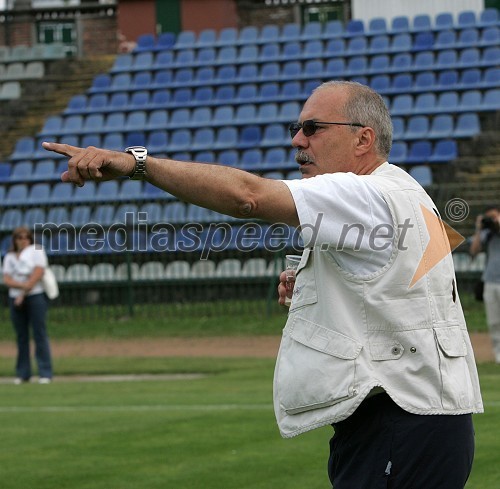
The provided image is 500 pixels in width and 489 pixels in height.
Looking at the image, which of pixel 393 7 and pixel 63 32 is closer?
pixel 393 7

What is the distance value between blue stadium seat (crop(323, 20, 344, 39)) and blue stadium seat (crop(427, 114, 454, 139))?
5.43 meters

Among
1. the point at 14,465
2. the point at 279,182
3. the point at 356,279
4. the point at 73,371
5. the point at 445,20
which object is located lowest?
the point at 73,371

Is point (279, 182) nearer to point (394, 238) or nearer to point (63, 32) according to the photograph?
point (394, 238)

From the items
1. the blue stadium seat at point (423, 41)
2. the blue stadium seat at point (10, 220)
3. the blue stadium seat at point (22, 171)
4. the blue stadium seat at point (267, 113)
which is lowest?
the blue stadium seat at point (10, 220)

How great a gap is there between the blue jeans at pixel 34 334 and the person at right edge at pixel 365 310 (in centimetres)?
1282

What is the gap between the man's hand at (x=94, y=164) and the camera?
3658 mm

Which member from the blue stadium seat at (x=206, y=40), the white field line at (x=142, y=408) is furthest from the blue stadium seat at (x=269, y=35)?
the white field line at (x=142, y=408)

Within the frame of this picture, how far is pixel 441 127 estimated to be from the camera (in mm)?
26797

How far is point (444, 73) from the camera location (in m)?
28.5

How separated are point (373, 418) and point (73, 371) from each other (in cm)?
1406

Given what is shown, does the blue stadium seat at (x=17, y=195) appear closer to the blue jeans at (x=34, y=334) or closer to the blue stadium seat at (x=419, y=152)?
the blue stadium seat at (x=419, y=152)

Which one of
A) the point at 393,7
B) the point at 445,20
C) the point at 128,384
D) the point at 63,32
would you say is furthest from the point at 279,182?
the point at 63,32

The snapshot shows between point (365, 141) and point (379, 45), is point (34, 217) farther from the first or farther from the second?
point (365, 141)

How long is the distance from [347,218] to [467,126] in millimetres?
23422
